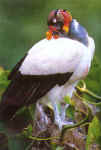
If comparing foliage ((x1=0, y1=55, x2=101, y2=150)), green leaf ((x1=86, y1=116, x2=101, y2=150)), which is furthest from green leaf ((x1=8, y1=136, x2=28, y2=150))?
green leaf ((x1=86, y1=116, x2=101, y2=150))

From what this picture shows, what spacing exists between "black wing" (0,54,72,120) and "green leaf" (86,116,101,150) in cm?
9

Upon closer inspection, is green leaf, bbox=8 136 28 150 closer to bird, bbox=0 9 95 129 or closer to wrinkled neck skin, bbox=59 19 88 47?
bird, bbox=0 9 95 129

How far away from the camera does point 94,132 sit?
0.49 meters

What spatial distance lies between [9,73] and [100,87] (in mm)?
183

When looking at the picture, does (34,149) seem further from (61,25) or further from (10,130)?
(61,25)

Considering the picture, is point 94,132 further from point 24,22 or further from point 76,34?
point 24,22

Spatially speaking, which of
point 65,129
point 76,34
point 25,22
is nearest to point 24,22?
point 25,22

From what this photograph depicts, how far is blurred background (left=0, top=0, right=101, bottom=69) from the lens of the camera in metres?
0.62

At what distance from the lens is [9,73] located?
540mm

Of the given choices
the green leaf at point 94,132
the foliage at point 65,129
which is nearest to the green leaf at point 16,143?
the foliage at point 65,129

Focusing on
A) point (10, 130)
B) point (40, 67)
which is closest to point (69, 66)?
point (40, 67)

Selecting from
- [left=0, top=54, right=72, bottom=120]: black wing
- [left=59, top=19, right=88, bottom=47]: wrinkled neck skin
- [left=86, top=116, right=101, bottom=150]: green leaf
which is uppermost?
[left=59, top=19, right=88, bottom=47]: wrinkled neck skin

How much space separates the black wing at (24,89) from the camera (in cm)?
50

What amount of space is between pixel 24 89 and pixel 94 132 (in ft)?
0.48
